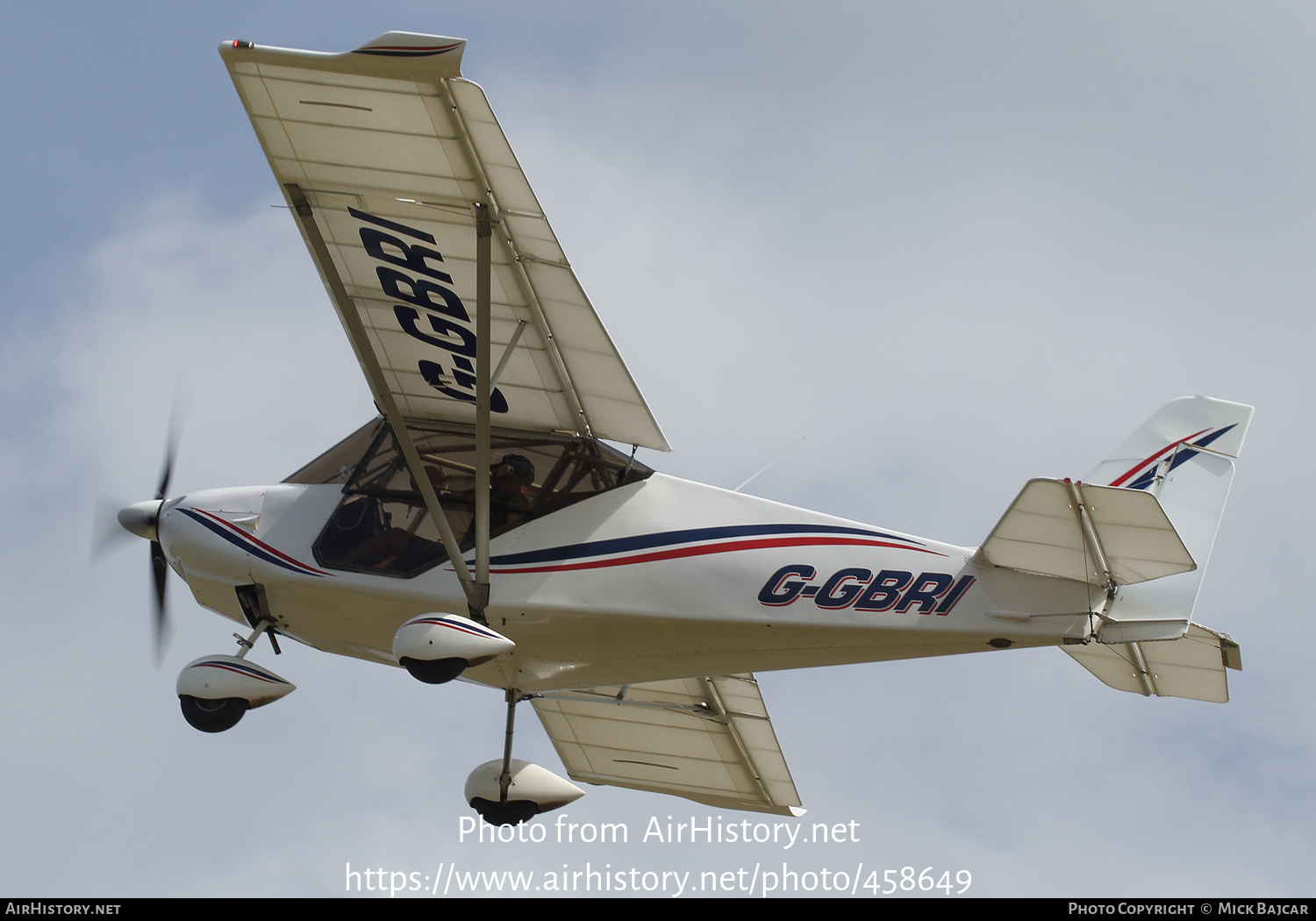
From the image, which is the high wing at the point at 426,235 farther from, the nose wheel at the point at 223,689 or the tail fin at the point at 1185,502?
the tail fin at the point at 1185,502

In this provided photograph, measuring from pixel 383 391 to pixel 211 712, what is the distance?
2476mm

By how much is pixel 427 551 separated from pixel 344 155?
8.98 feet

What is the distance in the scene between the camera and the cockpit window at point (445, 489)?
997 centimetres

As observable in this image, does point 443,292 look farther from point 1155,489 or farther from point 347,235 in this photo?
point 1155,489

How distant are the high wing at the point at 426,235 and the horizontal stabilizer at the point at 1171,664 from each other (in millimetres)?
3419

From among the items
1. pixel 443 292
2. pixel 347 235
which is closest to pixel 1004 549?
pixel 443 292

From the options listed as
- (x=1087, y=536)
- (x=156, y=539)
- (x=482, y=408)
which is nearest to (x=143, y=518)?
(x=156, y=539)

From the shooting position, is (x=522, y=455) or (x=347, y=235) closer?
(x=347, y=235)

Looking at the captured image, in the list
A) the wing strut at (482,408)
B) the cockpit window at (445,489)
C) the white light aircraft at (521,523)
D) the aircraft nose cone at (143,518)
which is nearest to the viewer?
the white light aircraft at (521,523)

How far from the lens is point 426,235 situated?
30.6 feet

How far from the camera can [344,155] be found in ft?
28.9

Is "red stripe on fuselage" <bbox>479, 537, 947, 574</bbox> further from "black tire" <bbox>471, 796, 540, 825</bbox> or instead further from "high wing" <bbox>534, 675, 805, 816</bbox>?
"high wing" <bbox>534, 675, 805, 816</bbox>

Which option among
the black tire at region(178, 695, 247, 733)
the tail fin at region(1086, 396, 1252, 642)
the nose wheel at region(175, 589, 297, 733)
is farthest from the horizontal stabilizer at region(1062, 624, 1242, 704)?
the black tire at region(178, 695, 247, 733)

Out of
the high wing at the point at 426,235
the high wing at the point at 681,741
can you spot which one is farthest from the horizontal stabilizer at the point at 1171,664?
the high wing at the point at 426,235
